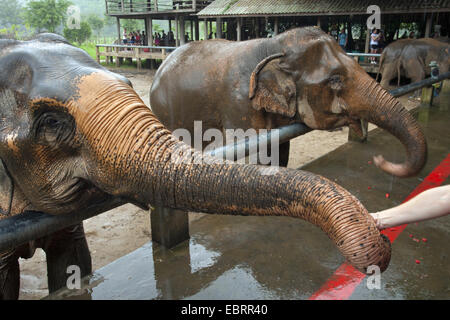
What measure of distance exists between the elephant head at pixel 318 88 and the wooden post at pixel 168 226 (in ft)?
5.70

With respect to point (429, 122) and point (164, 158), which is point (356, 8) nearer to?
point (429, 122)

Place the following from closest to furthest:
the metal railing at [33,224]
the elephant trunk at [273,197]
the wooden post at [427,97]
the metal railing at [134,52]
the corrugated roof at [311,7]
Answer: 1. the elephant trunk at [273,197]
2. the metal railing at [33,224]
3. the wooden post at [427,97]
4. the corrugated roof at [311,7]
5. the metal railing at [134,52]

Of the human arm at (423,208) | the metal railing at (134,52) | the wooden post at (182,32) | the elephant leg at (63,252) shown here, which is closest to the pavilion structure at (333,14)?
the wooden post at (182,32)

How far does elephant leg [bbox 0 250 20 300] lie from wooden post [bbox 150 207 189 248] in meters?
0.99

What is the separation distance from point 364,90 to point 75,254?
2911 mm

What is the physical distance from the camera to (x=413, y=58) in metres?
12.4

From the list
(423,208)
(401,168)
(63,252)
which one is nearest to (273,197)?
(423,208)

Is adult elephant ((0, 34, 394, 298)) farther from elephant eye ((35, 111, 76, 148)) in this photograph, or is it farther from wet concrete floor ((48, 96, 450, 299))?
wet concrete floor ((48, 96, 450, 299))

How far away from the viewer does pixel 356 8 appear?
1470cm

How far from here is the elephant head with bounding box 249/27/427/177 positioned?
12.6 feet

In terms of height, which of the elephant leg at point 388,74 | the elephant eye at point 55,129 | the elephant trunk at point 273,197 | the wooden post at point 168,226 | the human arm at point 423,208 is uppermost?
the elephant eye at point 55,129

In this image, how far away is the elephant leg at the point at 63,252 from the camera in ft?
8.17

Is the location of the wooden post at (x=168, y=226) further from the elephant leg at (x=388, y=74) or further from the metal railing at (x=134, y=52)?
the metal railing at (x=134, y=52)

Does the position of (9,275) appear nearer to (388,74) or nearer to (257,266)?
(257,266)
